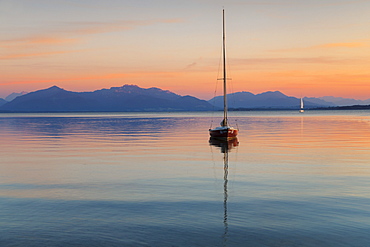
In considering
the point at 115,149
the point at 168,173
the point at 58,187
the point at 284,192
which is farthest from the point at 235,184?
the point at 115,149

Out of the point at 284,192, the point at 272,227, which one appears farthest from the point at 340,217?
the point at 284,192

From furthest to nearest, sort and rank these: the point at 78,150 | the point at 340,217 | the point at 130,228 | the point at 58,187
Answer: the point at 78,150, the point at 58,187, the point at 340,217, the point at 130,228

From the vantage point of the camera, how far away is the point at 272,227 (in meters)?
14.7

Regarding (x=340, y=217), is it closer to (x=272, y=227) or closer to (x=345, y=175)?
(x=272, y=227)

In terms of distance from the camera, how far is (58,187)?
2252 centimetres

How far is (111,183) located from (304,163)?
50.6ft

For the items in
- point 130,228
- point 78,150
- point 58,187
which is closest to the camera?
point 130,228

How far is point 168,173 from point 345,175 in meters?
11.1

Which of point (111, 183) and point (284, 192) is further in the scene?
point (111, 183)

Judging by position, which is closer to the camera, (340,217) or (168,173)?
(340,217)

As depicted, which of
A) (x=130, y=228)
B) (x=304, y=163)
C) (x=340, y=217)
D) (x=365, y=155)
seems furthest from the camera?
(x=365, y=155)

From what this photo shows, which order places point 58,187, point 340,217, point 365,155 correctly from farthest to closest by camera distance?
point 365,155 → point 58,187 → point 340,217

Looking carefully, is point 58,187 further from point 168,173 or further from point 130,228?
point 130,228

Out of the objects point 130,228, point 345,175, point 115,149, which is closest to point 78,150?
point 115,149
